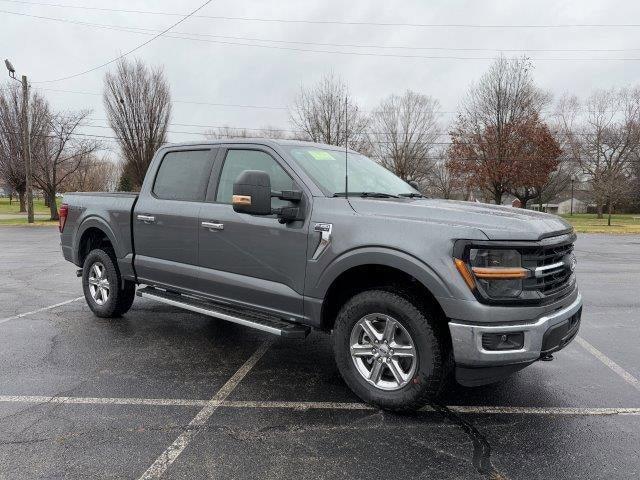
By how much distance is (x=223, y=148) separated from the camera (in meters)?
4.70

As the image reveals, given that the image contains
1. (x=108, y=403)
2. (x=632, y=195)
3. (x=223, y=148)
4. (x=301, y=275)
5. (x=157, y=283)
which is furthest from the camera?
(x=632, y=195)

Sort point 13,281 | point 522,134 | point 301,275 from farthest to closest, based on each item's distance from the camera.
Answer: point 522,134, point 13,281, point 301,275

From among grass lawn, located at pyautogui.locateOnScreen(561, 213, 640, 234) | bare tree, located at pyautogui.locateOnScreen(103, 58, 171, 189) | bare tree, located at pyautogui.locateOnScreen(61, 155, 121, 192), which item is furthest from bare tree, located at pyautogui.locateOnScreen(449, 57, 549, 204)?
bare tree, located at pyautogui.locateOnScreen(61, 155, 121, 192)

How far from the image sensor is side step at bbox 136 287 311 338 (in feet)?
12.7

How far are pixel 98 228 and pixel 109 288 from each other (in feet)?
2.38

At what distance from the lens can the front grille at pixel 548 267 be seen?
3.13 meters

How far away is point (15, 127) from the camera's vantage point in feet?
93.5

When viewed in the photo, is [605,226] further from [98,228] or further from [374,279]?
[98,228]

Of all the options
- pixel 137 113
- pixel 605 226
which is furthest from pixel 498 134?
pixel 137 113

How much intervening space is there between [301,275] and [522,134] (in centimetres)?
2911

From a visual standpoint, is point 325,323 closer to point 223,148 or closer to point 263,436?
point 263,436

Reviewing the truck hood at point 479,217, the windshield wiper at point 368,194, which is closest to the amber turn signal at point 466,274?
the truck hood at point 479,217

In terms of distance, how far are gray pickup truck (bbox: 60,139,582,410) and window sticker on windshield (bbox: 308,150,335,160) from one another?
0.03 meters

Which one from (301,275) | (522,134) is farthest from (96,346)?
(522,134)
